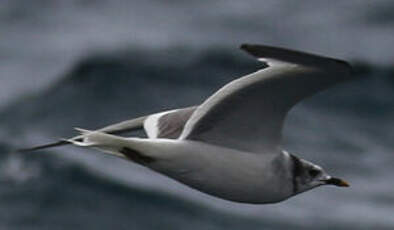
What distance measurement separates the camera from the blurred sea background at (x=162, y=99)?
1636 centimetres

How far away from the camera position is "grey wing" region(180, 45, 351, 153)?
6.66 meters

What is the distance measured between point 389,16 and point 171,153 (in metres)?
13.9

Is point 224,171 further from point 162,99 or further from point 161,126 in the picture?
point 162,99

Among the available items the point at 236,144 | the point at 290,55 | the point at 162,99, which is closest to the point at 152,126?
the point at 236,144

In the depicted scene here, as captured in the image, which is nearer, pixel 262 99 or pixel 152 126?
pixel 262 99

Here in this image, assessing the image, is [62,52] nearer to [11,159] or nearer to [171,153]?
[11,159]

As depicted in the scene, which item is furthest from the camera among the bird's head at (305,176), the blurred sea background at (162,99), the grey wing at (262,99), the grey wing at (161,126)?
the blurred sea background at (162,99)

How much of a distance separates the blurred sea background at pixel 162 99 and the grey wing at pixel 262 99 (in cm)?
813

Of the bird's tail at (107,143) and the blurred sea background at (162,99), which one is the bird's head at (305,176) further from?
the blurred sea background at (162,99)

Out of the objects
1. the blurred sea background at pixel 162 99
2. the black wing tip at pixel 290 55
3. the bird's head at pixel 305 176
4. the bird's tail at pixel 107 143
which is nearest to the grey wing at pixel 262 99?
the black wing tip at pixel 290 55

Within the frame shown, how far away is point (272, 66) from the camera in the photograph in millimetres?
6766

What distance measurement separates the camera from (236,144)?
754 centimetres

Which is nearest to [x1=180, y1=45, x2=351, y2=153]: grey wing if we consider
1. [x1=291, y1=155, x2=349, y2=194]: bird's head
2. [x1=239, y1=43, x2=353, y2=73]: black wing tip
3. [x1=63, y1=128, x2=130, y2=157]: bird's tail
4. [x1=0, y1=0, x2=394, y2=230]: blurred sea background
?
[x1=239, y1=43, x2=353, y2=73]: black wing tip

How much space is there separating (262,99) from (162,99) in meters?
10.3
